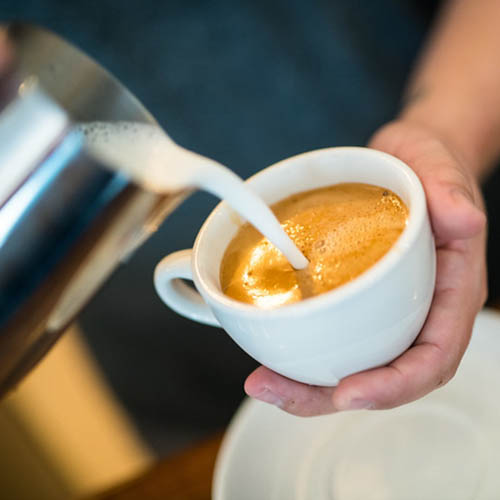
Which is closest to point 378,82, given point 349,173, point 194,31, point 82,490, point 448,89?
point 448,89

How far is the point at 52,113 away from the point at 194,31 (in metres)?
0.49

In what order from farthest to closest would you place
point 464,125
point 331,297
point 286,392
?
point 464,125 → point 286,392 → point 331,297

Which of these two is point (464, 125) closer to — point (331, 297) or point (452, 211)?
point (452, 211)

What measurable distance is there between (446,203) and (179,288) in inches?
11.4

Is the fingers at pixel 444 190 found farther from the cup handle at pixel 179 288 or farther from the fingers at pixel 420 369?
the cup handle at pixel 179 288

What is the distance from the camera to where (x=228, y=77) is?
0.95 metres

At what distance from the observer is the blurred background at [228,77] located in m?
0.90

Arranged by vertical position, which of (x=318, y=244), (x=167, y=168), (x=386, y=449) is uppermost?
(x=167, y=168)

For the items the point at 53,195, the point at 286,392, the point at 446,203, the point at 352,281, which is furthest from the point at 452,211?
the point at 53,195

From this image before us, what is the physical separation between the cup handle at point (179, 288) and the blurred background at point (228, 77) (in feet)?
1.07

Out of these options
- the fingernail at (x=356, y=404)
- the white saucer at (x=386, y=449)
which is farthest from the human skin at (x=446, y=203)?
the white saucer at (x=386, y=449)

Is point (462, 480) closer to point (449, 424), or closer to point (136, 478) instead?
point (449, 424)

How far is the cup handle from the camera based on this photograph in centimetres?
63

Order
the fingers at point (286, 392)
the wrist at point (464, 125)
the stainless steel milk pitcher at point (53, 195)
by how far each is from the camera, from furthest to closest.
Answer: the wrist at point (464, 125), the fingers at point (286, 392), the stainless steel milk pitcher at point (53, 195)
